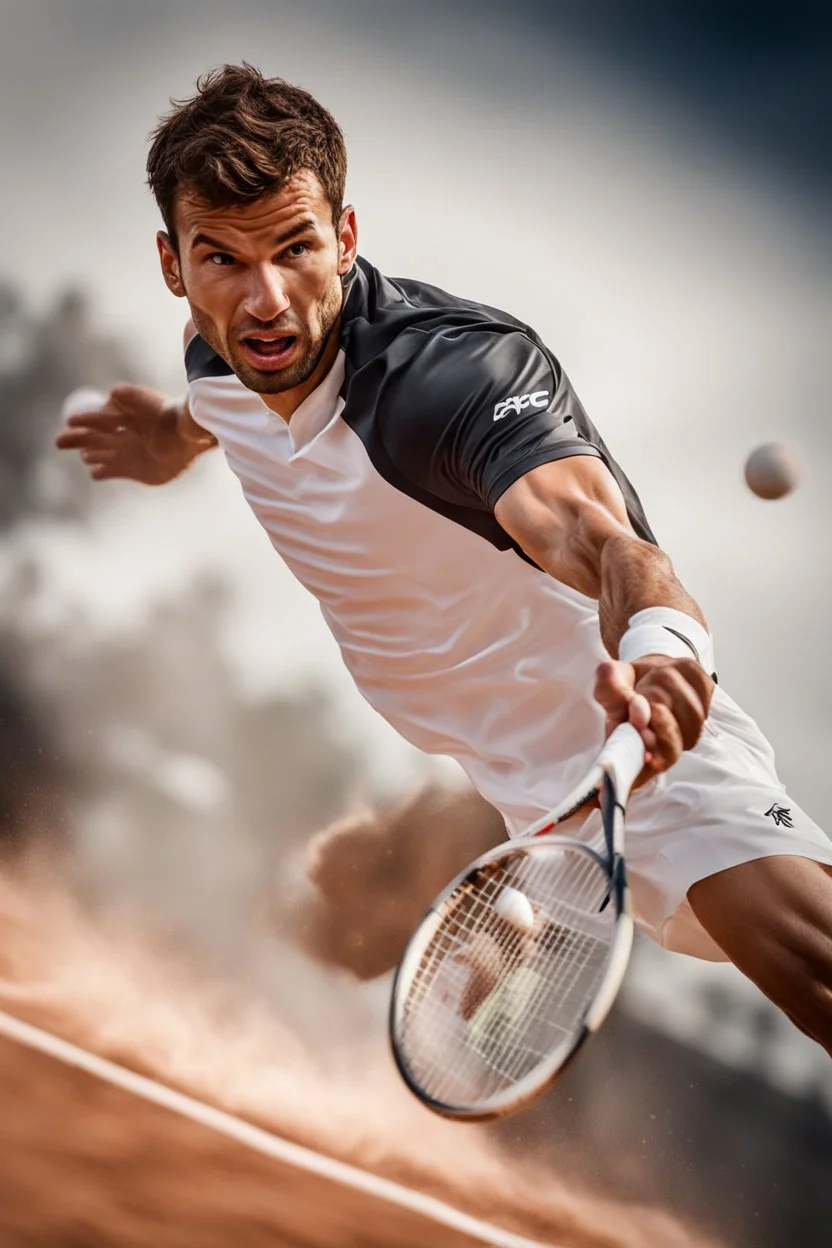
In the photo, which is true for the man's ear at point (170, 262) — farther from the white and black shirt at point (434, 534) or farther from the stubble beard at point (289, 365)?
the white and black shirt at point (434, 534)

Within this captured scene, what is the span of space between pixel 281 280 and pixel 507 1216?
2.54 m

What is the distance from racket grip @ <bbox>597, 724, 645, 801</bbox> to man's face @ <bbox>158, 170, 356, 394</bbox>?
1.05m

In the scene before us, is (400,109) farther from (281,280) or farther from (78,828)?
(78,828)

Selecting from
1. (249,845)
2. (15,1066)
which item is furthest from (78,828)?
(15,1066)

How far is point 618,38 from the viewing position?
3.76 meters

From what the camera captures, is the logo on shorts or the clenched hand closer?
the clenched hand

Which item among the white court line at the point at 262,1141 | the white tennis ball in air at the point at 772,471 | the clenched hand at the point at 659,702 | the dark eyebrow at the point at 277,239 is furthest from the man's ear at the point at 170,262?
the white tennis ball in air at the point at 772,471

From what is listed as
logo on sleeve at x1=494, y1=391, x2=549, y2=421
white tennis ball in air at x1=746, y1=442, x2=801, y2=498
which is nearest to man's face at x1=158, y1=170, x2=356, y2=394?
logo on sleeve at x1=494, y1=391, x2=549, y2=421

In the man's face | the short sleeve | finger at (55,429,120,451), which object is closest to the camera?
the short sleeve

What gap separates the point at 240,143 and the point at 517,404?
63 centimetres

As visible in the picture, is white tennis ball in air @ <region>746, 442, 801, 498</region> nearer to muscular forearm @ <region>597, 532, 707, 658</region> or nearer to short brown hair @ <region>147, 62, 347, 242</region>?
short brown hair @ <region>147, 62, 347, 242</region>

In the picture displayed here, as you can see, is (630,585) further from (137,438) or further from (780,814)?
(137,438)

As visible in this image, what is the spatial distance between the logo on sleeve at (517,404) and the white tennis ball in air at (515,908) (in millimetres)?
696

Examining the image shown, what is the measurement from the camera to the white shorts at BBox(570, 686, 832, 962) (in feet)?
6.23
